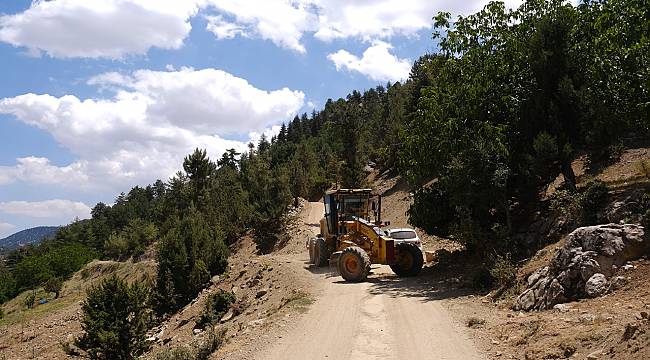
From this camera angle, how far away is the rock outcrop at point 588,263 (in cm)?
1204

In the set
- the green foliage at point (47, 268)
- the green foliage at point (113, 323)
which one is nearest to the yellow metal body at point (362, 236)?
the green foliage at point (113, 323)

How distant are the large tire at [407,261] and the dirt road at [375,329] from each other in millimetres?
2639

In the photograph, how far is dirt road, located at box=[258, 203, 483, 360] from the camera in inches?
400

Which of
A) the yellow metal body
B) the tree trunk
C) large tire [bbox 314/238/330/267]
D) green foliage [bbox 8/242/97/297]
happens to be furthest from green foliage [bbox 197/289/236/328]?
green foliage [bbox 8/242/97/297]

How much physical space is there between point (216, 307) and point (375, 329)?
12817 mm

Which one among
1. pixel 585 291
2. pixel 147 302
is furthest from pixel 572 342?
pixel 147 302

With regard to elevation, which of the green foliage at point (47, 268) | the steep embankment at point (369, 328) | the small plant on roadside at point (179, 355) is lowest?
the green foliage at point (47, 268)

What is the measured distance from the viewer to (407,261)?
2041 centimetres

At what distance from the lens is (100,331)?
18.6 m

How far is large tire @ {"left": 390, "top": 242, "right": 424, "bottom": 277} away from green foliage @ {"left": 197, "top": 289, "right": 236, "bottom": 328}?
319 inches

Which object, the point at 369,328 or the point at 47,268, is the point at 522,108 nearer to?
the point at 369,328

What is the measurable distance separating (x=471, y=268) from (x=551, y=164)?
4.93 m

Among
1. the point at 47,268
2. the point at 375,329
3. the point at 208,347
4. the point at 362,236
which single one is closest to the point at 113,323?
the point at 208,347

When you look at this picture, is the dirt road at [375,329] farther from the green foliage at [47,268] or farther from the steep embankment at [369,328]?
the green foliage at [47,268]
